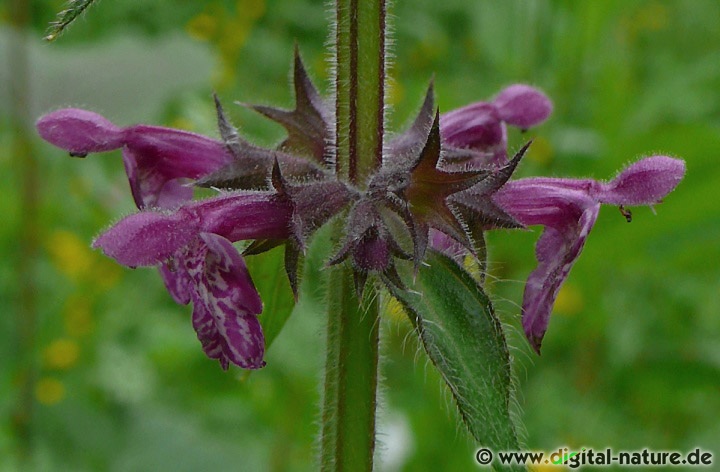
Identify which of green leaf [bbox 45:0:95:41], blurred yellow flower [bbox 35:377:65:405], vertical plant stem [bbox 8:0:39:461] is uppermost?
green leaf [bbox 45:0:95:41]

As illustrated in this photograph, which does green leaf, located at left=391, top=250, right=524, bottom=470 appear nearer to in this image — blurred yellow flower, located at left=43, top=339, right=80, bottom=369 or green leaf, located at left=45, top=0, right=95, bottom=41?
green leaf, located at left=45, top=0, right=95, bottom=41

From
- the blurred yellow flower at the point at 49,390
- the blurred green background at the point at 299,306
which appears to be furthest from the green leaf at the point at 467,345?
the blurred yellow flower at the point at 49,390

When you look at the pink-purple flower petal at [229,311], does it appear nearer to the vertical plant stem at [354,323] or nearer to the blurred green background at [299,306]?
the vertical plant stem at [354,323]

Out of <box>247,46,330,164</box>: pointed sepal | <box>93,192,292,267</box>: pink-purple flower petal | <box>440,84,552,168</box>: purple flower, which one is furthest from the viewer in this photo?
<box>440,84,552,168</box>: purple flower

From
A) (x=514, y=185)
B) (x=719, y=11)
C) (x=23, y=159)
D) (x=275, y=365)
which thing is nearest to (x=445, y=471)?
(x=275, y=365)

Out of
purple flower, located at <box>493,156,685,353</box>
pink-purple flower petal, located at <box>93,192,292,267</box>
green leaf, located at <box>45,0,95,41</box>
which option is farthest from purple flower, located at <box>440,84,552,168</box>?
green leaf, located at <box>45,0,95,41</box>

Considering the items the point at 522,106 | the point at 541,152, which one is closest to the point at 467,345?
the point at 522,106
